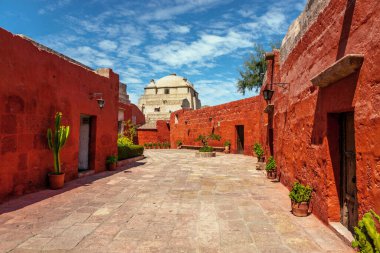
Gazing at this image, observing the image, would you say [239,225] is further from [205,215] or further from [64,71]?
[64,71]

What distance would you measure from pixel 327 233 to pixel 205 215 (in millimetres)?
1909

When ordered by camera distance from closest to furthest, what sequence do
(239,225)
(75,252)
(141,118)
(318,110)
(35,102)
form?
(75,252) → (239,225) → (318,110) → (35,102) → (141,118)

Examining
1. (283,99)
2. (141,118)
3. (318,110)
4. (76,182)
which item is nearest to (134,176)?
(76,182)

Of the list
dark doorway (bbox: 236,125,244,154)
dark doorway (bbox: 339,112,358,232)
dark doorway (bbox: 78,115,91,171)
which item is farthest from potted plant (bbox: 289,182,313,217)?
dark doorway (bbox: 236,125,244,154)

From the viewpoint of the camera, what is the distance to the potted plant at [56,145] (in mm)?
6633

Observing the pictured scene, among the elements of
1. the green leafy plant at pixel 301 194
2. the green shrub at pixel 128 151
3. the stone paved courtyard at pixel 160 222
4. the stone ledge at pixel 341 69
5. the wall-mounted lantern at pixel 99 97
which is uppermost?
the wall-mounted lantern at pixel 99 97

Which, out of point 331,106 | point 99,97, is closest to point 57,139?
point 99,97

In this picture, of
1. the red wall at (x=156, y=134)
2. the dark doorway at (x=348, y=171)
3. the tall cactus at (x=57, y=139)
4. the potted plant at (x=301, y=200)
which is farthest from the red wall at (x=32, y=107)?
the red wall at (x=156, y=134)

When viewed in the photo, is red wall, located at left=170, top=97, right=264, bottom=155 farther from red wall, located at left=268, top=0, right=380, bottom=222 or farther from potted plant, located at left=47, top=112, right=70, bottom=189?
potted plant, located at left=47, top=112, right=70, bottom=189

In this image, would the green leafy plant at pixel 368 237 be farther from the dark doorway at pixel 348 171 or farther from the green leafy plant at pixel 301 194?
the green leafy plant at pixel 301 194

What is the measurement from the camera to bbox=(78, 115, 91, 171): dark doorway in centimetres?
→ 937

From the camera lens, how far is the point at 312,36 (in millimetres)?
5105

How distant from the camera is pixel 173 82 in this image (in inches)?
1625

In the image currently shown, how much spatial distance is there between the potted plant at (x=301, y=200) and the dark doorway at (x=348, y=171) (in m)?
0.62
